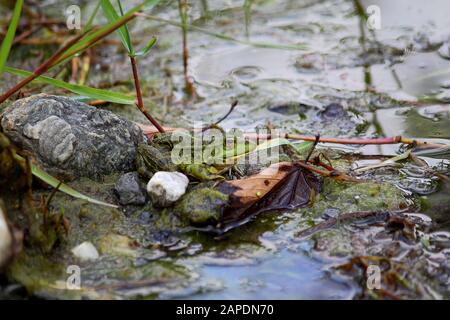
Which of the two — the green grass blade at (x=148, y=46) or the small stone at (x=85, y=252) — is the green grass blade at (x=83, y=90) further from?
the small stone at (x=85, y=252)

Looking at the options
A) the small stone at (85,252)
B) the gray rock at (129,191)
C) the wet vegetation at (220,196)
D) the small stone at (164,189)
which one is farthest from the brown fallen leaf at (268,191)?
the small stone at (85,252)

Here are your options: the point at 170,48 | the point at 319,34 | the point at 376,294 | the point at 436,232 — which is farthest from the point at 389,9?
the point at 376,294

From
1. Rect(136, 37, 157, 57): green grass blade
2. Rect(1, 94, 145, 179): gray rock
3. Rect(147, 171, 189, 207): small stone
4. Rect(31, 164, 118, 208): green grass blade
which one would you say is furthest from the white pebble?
Rect(136, 37, 157, 57): green grass blade

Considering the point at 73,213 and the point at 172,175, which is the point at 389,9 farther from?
the point at 73,213

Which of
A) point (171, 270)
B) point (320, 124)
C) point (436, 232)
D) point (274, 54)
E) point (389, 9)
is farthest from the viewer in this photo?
point (389, 9)

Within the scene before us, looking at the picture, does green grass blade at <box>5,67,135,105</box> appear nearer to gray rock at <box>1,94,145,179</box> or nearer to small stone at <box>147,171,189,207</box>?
gray rock at <box>1,94,145,179</box>
